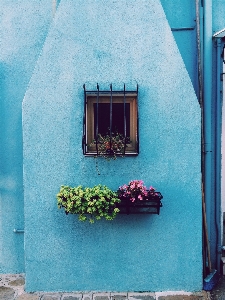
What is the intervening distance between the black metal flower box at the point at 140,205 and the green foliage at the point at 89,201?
3.6 inches

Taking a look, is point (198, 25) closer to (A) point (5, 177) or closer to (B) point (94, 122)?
(B) point (94, 122)

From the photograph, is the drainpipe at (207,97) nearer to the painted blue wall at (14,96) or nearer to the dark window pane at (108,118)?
the dark window pane at (108,118)

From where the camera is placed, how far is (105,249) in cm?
524

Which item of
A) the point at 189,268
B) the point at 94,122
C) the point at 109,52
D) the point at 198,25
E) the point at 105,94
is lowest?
the point at 189,268

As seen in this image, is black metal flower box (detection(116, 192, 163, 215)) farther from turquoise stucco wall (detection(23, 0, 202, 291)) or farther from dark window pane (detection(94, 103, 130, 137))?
dark window pane (detection(94, 103, 130, 137))

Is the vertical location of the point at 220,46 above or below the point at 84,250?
above

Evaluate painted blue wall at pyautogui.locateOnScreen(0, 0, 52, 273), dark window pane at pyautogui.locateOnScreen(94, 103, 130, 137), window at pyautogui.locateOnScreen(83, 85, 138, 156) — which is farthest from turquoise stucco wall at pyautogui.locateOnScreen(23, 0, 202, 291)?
painted blue wall at pyautogui.locateOnScreen(0, 0, 52, 273)

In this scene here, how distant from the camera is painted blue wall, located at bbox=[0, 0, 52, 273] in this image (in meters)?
5.64

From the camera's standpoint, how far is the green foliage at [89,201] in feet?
15.8

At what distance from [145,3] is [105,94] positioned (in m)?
1.31

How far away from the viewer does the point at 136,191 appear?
4.83 metres

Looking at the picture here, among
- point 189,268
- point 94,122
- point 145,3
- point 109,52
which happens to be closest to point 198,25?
point 145,3

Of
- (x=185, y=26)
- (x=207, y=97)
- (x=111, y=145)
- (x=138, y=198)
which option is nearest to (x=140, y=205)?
(x=138, y=198)

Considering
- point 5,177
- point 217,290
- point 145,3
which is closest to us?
point 145,3
